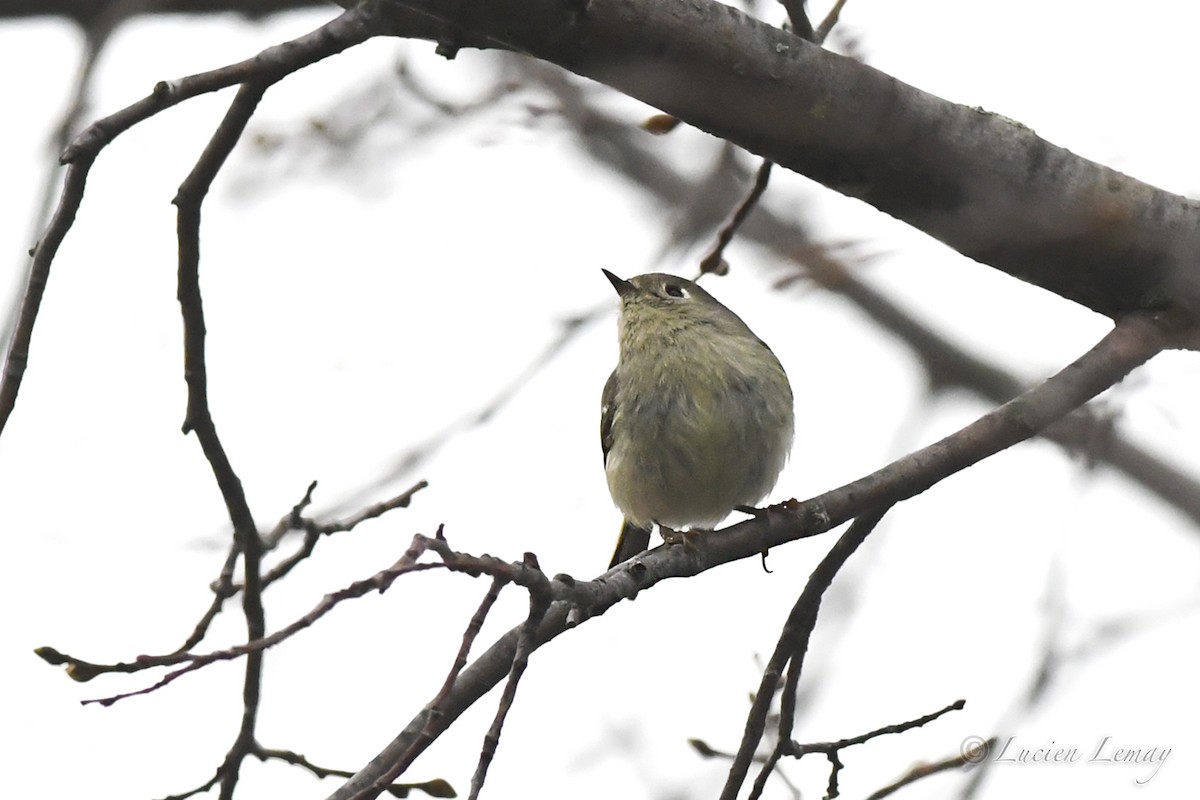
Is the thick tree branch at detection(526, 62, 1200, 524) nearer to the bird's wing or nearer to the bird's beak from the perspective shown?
the bird's beak

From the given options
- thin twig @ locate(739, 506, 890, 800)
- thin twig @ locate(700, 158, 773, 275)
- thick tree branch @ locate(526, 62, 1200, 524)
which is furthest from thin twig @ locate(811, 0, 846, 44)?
thin twig @ locate(739, 506, 890, 800)

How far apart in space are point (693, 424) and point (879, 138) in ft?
5.29

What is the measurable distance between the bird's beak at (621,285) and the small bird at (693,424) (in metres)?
0.41

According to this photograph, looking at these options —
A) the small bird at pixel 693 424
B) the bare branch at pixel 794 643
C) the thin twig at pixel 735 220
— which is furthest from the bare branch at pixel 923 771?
the thin twig at pixel 735 220

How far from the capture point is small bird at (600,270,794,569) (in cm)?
434

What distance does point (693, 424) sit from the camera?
434 centimetres

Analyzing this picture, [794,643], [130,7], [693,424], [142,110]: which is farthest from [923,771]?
[130,7]

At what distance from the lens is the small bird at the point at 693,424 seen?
4336 mm

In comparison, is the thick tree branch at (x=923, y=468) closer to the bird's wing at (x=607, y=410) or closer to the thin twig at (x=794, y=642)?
the thin twig at (x=794, y=642)

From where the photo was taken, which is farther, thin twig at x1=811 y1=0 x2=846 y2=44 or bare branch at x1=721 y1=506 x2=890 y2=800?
thin twig at x1=811 y1=0 x2=846 y2=44

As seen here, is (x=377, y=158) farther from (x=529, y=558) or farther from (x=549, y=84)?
(x=529, y=558)

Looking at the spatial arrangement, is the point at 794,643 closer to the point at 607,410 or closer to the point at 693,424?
the point at 693,424

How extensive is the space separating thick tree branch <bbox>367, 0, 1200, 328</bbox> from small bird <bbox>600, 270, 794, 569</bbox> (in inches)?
50.2

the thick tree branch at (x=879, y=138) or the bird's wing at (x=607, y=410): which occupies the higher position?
the bird's wing at (x=607, y=410)
